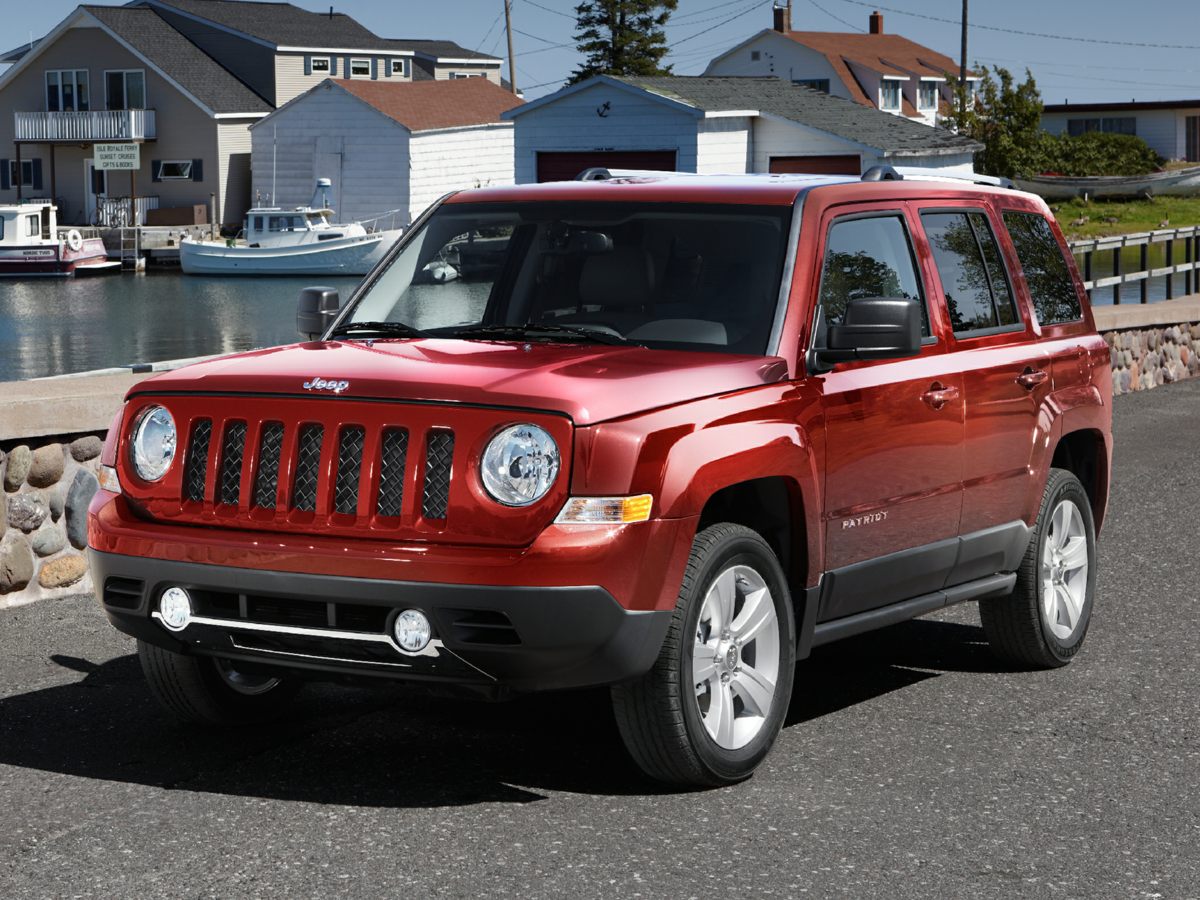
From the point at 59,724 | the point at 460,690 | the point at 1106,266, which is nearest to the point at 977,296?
the point at 460,690

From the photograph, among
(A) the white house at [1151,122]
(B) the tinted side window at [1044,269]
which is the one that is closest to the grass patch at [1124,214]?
(A) the white house at [1151,122]

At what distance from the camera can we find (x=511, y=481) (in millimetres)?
5172

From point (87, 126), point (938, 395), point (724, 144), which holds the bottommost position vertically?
point (938, 395)

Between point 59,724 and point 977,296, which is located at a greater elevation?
point 977,296

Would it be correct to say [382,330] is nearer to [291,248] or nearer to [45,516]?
[45,516]

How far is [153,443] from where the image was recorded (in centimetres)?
571

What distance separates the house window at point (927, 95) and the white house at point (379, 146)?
1382 inches

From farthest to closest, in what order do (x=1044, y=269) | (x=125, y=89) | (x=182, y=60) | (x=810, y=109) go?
(x=125, y=89) → (x=182, y=60) → (x=810, y=109) → (x=1044, y=269)

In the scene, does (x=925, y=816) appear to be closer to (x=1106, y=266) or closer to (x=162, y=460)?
(x=162, y=460)

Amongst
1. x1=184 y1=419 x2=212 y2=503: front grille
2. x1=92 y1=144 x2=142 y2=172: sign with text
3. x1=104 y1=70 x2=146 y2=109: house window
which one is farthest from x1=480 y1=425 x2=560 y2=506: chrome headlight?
x1=104 y1=70 x2=146 y2=109: house window

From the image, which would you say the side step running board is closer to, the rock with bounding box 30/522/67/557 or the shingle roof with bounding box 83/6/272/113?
the rock with bounding box 30/522/67/557

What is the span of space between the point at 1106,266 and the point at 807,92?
1960 cm

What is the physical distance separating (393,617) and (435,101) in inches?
2603

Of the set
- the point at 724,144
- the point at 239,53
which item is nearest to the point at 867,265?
the point at 724,144
